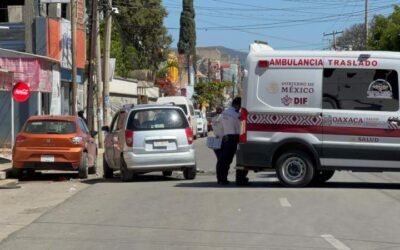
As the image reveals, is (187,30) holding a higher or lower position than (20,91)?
higher

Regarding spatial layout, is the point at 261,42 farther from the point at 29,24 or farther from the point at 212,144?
the point at 29,24

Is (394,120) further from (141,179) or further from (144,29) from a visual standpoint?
(144,29)

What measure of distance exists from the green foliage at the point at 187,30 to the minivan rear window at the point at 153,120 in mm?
73198

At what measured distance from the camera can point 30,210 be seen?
41.7 ft

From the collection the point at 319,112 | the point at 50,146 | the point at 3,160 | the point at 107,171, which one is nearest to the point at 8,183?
the point at 50,146

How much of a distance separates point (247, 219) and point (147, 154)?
620cm

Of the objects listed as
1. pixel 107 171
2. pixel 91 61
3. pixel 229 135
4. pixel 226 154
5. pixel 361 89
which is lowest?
pixel 107 171

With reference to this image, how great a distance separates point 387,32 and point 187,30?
157 ft

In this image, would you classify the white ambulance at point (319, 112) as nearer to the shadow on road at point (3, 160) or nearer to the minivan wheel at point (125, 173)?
the minivan wheel at point (125, 173)

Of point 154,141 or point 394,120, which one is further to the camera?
point 154,141

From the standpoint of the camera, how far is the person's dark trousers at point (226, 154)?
51.5 ft

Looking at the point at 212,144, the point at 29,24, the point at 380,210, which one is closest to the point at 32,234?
the point at 380,210

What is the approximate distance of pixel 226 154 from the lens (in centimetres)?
1577

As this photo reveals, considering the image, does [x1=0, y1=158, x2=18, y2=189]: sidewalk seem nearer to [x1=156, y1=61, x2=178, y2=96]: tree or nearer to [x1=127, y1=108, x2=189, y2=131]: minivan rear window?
[x1=127, y1=108, x2=189, y2=131]: minivan rear window
